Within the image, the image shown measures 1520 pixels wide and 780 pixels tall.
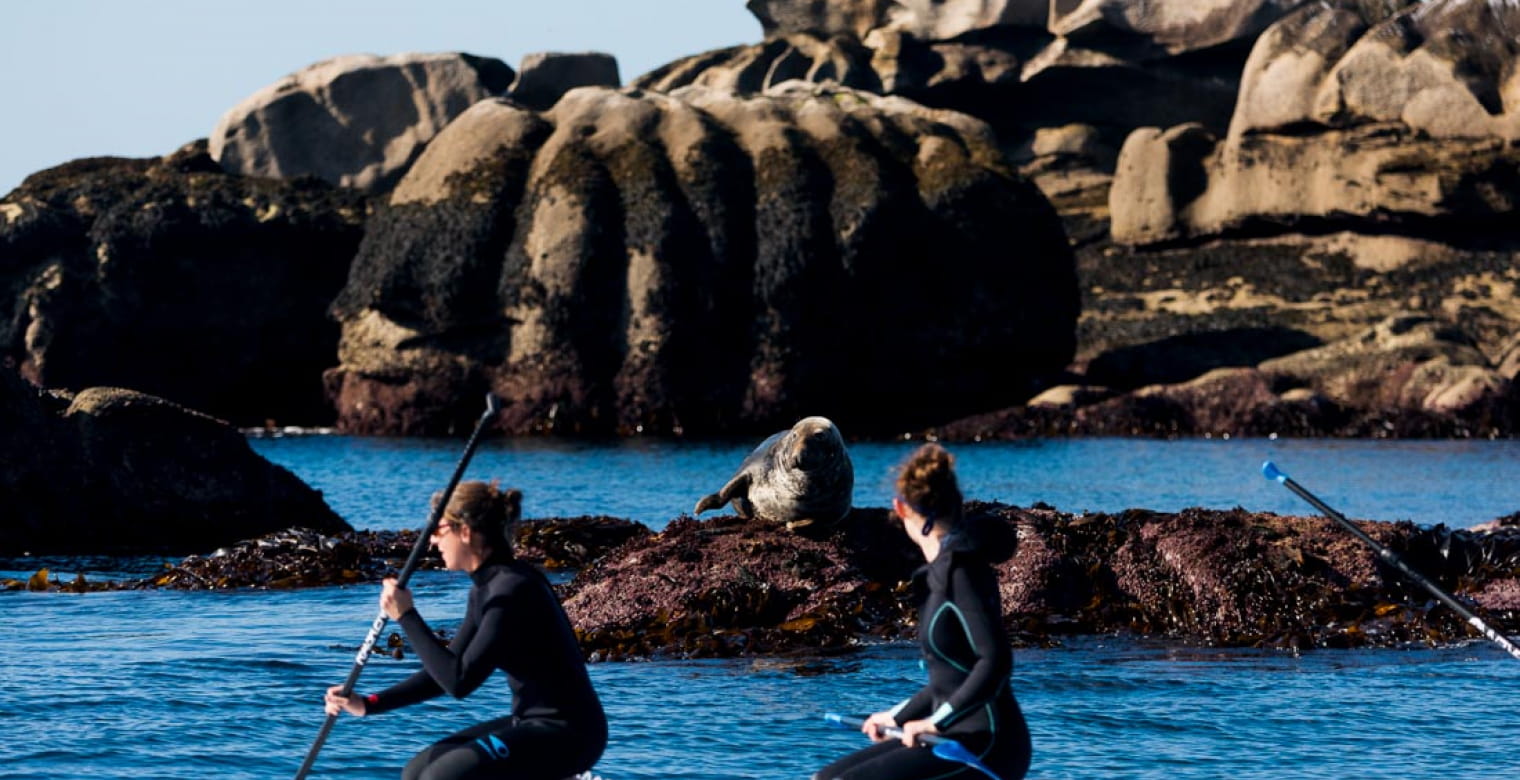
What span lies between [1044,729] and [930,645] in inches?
218

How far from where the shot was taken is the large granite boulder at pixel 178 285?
2562 inches

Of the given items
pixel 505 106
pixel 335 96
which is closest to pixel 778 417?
pixel 505 106

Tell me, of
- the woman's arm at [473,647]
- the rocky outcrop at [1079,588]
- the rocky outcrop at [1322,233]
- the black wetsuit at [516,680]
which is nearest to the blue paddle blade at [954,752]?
the black wetsuit at [516,680]

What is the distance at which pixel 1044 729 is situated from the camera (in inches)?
511

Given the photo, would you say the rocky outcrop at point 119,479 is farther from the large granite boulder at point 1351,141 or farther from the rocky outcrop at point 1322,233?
the large granite boulder at point 1351,141

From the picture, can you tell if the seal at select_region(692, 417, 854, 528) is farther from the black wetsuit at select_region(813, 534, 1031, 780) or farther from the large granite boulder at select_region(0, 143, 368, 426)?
the large granite boulder at select_region(0, 143, 368, 426)

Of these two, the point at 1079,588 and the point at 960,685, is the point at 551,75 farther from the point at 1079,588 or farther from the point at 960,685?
the point at 960,685

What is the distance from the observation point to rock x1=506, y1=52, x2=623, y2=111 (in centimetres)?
10838

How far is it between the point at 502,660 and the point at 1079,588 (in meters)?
9.65

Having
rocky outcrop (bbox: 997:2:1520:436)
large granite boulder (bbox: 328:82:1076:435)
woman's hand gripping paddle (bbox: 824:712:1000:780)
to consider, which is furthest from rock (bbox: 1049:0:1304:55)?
woman's hand gripping paddle (bbox: 824:712:1000:780)

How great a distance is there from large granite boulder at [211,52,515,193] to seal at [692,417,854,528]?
92.5m

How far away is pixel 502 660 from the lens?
25.3ft

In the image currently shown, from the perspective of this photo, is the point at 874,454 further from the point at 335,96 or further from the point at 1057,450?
the point at 335,96

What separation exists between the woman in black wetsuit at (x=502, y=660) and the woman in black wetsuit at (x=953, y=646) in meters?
1.08
